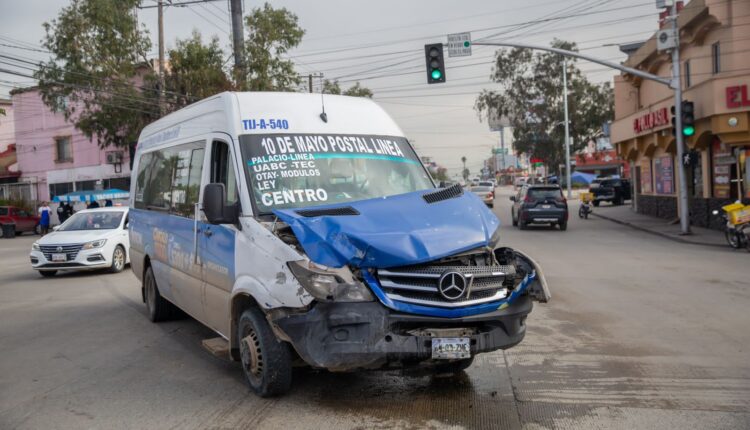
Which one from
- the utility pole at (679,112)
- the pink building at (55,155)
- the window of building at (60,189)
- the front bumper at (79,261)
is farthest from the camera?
the window of building at (60,189)

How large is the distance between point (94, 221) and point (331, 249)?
43.1ft

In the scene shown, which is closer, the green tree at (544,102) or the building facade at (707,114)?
the building facade at (707,114)

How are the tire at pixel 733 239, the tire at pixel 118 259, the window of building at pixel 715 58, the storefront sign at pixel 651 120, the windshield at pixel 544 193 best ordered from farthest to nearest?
the storefront sign at pixel 651 120 < the windshield at pixel 544 193 < the window of building at pixel 715 58 < the tire at pixel 733 239 < the tire at pixel 118 259

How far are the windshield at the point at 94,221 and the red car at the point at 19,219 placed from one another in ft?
77.1

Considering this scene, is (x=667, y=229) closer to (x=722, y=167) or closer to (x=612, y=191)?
(x=722, y=167)

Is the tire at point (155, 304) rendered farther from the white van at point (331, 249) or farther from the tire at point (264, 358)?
the tire at point (264, 358)

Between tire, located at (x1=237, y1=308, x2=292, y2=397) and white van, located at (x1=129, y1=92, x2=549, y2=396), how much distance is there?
0.04 ft

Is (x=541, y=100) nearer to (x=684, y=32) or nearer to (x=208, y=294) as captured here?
(x=684, y=32)

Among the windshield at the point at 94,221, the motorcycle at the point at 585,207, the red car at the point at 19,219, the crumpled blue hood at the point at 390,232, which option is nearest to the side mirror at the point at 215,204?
the crumpled blue hood at the point at 390,232

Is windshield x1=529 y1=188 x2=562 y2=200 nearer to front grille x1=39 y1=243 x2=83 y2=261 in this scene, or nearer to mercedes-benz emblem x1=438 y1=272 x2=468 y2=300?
front grille x1=39 y1=243 x2=83 y2=261

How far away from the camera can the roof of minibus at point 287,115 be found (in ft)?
20.2

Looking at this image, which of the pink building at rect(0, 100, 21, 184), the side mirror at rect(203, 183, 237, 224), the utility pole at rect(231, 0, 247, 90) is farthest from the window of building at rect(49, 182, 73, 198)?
the side mirror at rect(203, 183, 237, 224)

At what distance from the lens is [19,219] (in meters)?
37.3

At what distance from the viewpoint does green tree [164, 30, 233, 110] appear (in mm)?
31828
